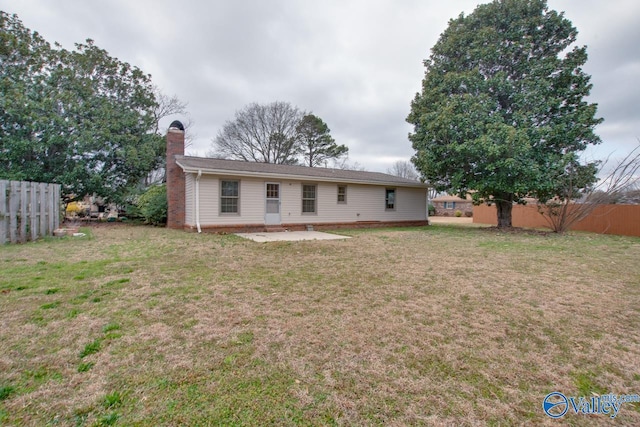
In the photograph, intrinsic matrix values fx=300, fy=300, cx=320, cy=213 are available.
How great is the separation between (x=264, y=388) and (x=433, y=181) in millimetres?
14401

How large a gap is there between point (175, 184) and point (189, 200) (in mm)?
1242

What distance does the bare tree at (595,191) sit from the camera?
11828 millimetres

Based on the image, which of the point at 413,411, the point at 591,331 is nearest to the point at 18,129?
the point at 413,411

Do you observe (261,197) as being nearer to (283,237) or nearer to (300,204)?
(300,204)

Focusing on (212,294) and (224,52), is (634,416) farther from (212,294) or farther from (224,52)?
(224,52)

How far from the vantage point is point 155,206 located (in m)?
13.4

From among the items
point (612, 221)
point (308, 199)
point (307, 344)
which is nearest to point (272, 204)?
point (308, 199)

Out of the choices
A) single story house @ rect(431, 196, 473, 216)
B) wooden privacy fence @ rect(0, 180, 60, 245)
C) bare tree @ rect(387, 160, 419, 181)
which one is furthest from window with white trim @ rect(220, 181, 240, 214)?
bare tree @ rect(387, 160, 419, 181)

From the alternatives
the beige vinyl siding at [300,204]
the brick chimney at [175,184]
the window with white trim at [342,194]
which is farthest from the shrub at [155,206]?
the window with white trim at [342,194]

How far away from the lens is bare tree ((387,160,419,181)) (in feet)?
175

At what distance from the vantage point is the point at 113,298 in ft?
12.4

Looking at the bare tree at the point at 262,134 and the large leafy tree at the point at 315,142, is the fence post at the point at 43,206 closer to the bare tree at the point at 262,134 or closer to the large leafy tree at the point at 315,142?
the bare tree at the point at 262,134

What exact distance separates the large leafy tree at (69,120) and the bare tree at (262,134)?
11.6m

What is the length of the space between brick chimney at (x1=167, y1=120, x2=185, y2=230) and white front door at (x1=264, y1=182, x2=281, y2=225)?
346cm
